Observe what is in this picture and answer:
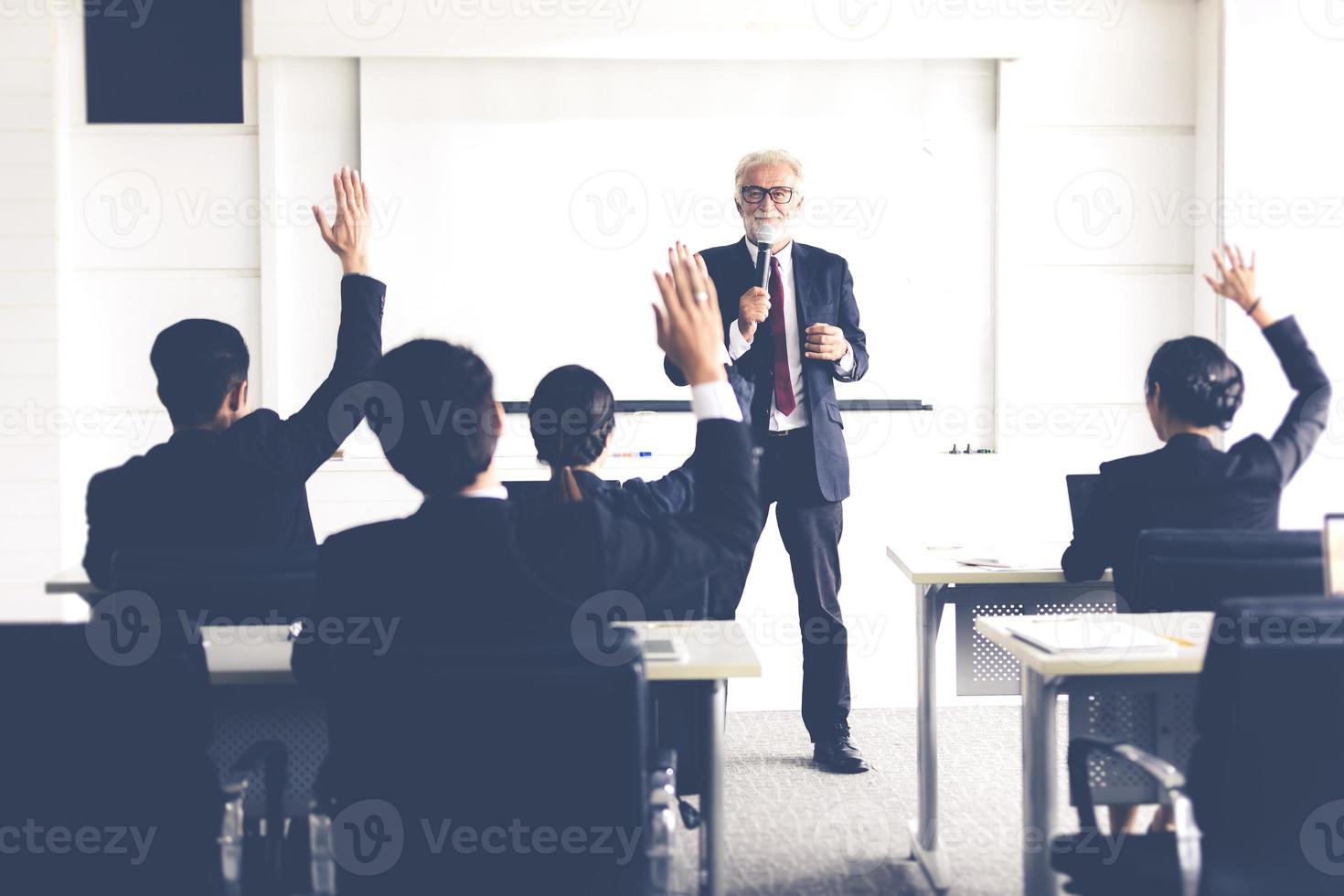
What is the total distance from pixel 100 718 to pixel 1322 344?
4.44 m

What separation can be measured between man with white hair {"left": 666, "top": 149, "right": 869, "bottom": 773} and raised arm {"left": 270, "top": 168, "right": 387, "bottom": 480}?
1099 millimetres

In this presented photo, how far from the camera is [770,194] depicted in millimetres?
3320

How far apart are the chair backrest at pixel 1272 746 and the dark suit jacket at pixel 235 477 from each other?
1.60m

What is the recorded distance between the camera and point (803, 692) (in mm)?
3543

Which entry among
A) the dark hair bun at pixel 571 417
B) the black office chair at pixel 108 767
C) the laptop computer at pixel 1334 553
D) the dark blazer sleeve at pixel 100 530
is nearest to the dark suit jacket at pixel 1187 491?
the laptop computer at pixel 1334 553

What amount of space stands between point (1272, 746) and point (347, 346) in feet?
5.75

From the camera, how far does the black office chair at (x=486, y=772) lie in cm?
137

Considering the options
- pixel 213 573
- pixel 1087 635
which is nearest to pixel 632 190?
pixel 213 573

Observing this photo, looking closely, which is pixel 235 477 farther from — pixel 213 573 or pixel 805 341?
pixel 805 341

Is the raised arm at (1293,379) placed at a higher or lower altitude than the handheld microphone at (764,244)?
lower

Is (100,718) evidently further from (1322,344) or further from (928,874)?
(1322,344)

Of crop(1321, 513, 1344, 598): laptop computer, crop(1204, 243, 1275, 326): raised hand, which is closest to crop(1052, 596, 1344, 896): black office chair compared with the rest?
crop(1321, 513, 1344, 598): laptop computer

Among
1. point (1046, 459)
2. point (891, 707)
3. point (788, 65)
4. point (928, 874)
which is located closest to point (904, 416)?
A: point (1046, 459)

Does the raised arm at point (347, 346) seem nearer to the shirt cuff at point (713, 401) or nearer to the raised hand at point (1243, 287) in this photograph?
the shirt cuff at point (713, 401)
